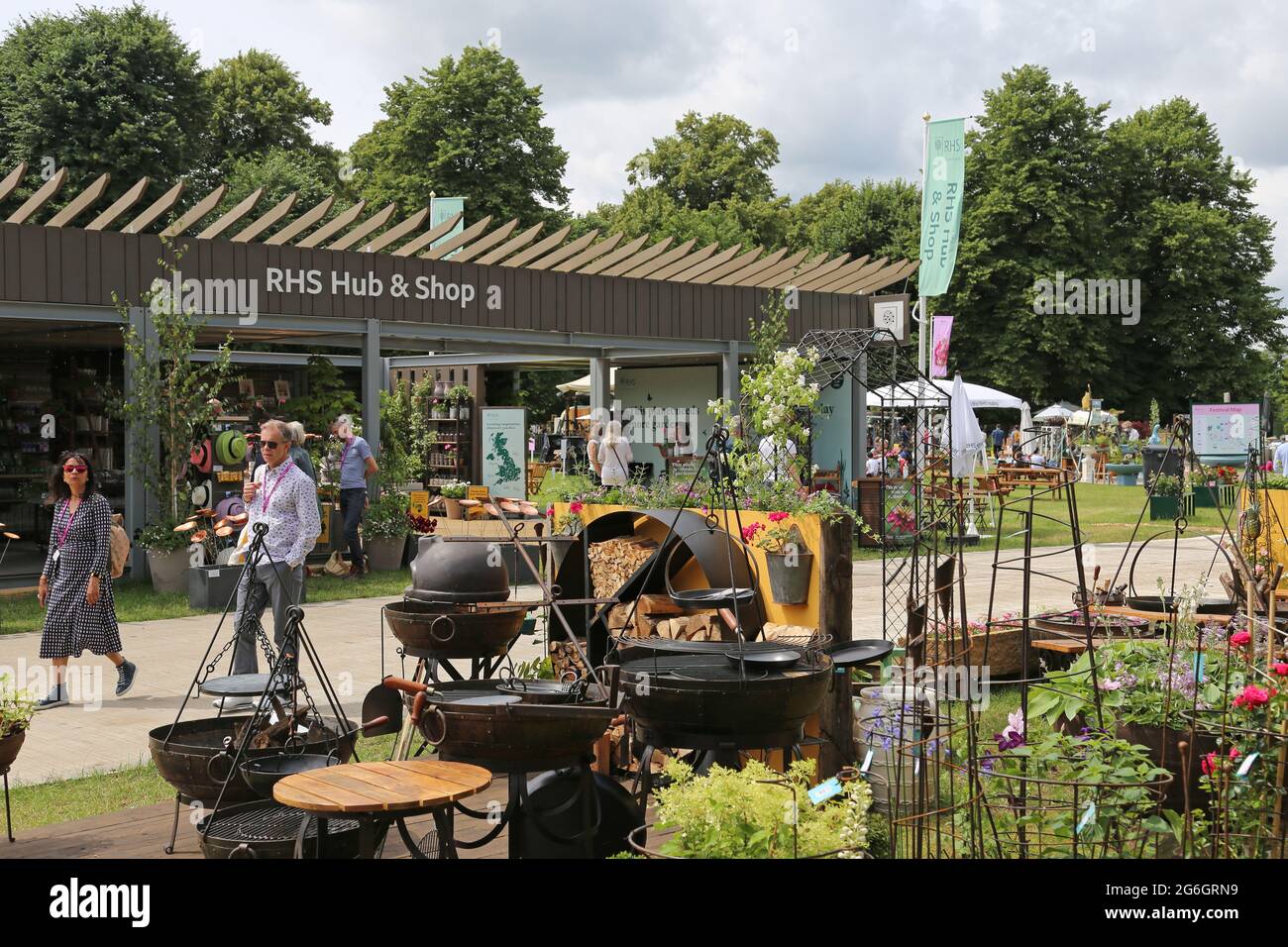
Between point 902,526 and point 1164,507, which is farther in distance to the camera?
point 1164,507

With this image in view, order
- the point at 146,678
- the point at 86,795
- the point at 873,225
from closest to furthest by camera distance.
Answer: the point at 86,795 → the point at 146,678 → the point at 873,225

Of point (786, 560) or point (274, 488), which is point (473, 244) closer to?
point (274, 488)

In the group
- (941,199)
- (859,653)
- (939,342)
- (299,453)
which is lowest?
(859,653)

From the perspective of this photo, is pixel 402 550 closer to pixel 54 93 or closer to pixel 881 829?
pixel 881 829

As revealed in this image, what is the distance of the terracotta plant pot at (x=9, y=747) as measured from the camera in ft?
16.0

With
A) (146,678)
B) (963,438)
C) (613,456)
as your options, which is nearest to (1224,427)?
(963,438)

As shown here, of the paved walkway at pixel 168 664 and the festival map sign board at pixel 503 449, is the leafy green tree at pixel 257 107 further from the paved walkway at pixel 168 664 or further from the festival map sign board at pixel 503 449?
the paved walkway at pixel 168 664

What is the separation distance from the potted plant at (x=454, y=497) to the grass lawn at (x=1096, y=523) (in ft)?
17.7

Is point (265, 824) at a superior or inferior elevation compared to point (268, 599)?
inferior

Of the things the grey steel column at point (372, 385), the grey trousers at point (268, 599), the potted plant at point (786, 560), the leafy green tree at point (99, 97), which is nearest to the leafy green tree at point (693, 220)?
the leafy green tree at point (99, 97)

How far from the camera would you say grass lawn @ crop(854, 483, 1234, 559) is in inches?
749

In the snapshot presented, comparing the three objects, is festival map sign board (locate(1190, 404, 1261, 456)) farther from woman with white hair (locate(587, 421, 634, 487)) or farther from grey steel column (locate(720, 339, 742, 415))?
woman with white hair (locate(587, 421, 634, 487))

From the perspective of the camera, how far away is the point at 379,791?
374 centimetres

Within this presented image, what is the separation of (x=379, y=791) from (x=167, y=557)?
34.3ft
